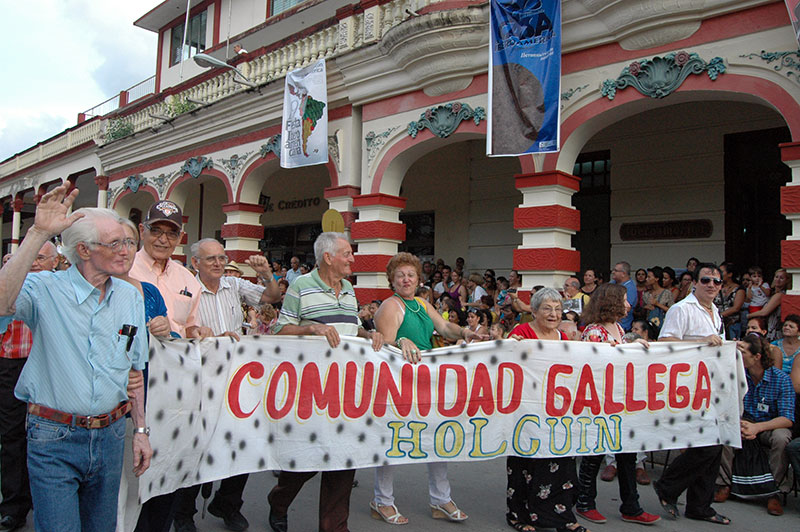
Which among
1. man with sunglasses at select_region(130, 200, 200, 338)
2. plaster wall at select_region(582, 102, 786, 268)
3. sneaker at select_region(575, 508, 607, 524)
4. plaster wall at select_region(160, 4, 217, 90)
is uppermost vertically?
plaster wall at select_region(160, 4, 217, 90)

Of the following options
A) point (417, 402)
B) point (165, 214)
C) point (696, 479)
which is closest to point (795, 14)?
point (696, 479)

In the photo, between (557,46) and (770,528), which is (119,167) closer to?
(557,46)

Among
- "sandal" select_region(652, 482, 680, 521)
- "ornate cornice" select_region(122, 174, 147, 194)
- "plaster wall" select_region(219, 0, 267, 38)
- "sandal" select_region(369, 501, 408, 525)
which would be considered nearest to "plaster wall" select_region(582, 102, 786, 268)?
"sandal" select_region(652, 482, 680, 521)

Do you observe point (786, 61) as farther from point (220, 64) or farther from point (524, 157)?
point (220, 64)

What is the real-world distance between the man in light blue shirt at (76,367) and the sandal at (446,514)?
7.95 ft

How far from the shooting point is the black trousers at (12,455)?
4109mm

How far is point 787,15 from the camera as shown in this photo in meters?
7.14

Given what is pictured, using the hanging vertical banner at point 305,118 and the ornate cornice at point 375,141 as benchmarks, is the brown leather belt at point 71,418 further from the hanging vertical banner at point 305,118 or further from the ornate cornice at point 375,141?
the hanging vertical banner at point 305,118

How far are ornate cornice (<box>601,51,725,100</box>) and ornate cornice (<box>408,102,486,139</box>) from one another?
2.19 metres

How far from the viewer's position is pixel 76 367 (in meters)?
2.50

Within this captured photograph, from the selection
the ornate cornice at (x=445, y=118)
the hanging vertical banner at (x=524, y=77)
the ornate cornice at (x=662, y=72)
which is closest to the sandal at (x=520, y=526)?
the hanging vertical banner at (x=524, y=77)

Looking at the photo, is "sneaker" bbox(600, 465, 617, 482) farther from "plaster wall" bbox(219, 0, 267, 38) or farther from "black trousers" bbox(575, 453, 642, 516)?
"plaster wall" bbox(219, 0, 267, 38)

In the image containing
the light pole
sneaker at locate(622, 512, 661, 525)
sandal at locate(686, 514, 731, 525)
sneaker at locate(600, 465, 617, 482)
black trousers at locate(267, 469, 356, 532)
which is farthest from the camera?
the light pole

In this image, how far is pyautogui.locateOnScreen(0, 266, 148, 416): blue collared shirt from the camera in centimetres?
247
